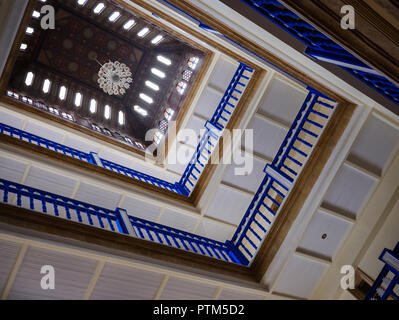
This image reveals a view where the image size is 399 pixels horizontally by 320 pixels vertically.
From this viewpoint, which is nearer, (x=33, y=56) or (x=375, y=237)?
(x=375, y=237)

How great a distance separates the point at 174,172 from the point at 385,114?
788 centimetres

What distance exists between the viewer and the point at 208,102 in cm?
1343

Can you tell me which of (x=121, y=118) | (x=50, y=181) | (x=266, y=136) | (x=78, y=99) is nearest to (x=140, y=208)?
(x=50, y=181)

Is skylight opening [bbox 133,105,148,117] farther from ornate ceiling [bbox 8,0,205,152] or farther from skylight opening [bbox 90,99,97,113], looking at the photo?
skylight opening [bbox 90,99,97,113]

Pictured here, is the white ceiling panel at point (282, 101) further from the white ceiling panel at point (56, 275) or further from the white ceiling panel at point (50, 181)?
the white ceiling panel at point (56, 275)

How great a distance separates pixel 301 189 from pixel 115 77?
1355 centimetres

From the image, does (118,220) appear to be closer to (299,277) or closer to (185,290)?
(185,290)

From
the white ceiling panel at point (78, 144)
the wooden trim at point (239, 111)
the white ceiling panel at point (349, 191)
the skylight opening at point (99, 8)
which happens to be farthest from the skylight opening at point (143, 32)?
the white ceiling panel at point (349, 191)

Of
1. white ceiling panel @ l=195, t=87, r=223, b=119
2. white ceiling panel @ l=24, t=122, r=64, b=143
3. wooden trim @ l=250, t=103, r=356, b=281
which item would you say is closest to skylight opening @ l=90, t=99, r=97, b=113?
white ceiling panel @ l=24, t=122, r=64, b=143

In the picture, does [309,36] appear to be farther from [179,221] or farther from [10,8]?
[179,221]

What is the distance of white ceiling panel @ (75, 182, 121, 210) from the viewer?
9.85m
